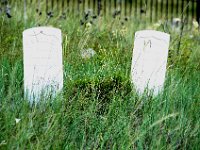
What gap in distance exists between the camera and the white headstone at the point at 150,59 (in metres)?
5.32

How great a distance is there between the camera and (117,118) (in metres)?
4.62

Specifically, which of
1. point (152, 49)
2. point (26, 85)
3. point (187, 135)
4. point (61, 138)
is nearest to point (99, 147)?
point (61, 138)

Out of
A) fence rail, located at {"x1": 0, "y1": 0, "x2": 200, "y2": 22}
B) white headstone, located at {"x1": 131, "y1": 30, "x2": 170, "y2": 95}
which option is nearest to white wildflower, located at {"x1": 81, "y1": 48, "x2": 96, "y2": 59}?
white headstone, located at {"x1": 131, "y1": 30, "x2": 170, "y2": 95}

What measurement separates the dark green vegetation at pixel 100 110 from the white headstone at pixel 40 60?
0.44 ft

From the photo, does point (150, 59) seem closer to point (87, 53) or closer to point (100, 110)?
point (100, 110)

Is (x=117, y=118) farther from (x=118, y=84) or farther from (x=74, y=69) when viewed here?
(x=74, y=69)

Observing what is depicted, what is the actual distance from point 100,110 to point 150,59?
0.75m

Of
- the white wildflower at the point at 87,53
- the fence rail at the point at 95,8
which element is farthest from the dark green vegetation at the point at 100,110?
the fence rail at the point at 95,8

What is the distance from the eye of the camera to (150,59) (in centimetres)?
536

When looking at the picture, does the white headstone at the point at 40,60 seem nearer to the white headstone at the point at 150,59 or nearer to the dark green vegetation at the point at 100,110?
the dark green vegetation at the point at 100,110

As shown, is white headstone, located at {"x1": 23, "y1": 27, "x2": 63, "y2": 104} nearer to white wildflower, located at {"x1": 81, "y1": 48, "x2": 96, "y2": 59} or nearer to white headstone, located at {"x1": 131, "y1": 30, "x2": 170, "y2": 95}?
white headstone, located at {"x1": 131, "y1": 30, "x2": 170, "y2": 95}

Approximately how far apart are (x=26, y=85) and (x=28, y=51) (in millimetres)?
273

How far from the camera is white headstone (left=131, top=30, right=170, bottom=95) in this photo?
532cm

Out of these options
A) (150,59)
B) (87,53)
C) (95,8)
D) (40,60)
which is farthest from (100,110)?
(95,8)
